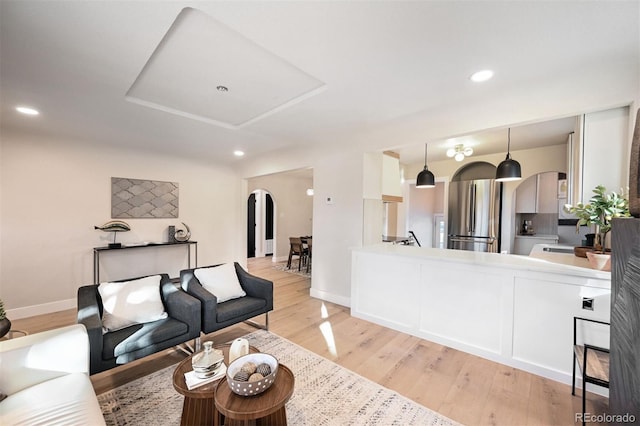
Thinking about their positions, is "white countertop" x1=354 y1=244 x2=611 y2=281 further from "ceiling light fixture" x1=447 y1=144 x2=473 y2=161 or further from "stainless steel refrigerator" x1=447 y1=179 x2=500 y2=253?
"stainless steel refrigerator" x1=447 y1=179 x2=500 y2=253

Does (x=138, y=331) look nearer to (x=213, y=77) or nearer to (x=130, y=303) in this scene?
(x=130, y=303)

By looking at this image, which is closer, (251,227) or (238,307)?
(238,307)

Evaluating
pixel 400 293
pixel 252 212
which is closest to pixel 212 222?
pixel 252 212

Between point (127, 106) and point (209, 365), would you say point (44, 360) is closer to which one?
point (209, 365)

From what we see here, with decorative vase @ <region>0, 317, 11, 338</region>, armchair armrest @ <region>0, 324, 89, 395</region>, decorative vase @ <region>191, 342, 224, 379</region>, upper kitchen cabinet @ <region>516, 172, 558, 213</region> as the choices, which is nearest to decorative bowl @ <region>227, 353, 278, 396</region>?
decorative vase @ <region>191, 342, 224, 379</region>

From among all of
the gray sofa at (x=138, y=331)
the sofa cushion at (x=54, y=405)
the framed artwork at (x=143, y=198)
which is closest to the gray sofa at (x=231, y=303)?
the gray sofa at (x=138, y=331)

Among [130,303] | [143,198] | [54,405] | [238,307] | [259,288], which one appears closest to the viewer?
[54,405]

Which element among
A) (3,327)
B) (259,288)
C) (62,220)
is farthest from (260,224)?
(3,327)

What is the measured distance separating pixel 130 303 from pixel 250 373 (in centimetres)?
150

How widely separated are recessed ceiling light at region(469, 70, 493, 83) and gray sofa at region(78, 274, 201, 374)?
3.10 metres

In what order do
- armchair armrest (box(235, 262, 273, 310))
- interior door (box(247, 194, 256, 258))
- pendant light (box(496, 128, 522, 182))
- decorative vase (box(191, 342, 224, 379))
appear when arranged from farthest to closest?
interior door (box(247, 194, 256, 258)), pendant light (box(496, 128, 522, 182)), armchair armrest (box(235, 262, 273, 310)), decorative vase (box(191, 342, 224, 379))

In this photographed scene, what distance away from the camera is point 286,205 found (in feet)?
26.3

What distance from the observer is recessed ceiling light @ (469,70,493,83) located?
2.13 m

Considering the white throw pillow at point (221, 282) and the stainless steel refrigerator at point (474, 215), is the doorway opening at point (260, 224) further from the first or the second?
the white throw pillow at point (221, 282)
